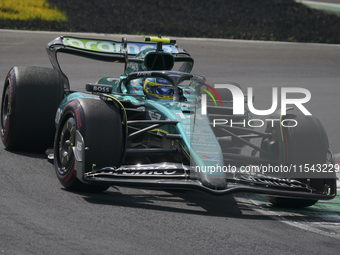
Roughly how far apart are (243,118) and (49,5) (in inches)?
498

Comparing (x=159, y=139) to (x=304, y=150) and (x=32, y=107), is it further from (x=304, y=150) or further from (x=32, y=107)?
(x=32, y=107)

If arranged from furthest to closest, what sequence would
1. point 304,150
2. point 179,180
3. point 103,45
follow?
1. point 103,45
2. point 304,150
3. point 179,180

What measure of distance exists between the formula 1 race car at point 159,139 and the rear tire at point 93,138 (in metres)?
0.01

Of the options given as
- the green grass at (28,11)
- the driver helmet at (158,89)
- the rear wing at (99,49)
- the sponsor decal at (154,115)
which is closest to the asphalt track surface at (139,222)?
the sponsor decal at (154,115)

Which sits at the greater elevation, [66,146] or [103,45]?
[103,45]

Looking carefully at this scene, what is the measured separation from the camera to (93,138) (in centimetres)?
524

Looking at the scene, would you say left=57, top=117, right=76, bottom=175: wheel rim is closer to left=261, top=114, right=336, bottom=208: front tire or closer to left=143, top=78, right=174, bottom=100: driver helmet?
left=143, top=78, right=174, bottom=100: driver helmet

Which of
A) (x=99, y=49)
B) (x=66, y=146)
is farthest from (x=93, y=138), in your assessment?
(x=99, y=49)

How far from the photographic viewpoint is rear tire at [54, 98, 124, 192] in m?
5.25

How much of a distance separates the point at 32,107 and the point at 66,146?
1.32 metres

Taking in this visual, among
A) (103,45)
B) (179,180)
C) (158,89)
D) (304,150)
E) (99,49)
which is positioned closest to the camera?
(179,180)

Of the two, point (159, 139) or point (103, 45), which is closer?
point (159, 139)

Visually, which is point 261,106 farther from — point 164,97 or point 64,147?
point 64,147

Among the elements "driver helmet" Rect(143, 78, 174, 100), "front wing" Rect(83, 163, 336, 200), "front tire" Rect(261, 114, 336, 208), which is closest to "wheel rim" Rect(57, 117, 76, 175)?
"front wing" Rect(83, 163, 336, 200)
